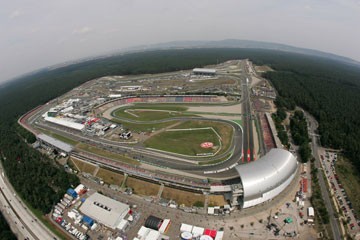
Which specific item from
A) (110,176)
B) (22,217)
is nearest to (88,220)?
(110,176)

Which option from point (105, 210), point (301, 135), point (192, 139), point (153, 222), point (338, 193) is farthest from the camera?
point (301, 135)

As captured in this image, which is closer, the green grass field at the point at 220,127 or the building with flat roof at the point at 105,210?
the building with flat roof at the point at 105,210

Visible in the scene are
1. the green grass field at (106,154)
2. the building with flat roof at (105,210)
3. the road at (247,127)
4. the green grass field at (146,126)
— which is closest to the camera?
the building with flat roof at (105,210)

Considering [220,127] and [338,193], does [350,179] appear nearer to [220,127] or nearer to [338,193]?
[338,193]

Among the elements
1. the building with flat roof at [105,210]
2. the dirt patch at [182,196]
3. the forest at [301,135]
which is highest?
the forest at [301,135]

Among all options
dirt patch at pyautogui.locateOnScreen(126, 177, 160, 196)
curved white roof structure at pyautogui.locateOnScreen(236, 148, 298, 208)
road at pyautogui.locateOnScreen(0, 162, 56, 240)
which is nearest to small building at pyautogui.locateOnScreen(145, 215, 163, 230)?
dirt patch at pyautogui.locateOnScreen(126, 177, 160, 196)

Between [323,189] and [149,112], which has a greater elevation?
[149,112]

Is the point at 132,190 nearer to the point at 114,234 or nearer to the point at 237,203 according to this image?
the point at 114,234

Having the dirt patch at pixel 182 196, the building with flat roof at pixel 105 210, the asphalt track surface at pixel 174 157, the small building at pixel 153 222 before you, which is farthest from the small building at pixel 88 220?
the asphalt track surface at pixel 174 157

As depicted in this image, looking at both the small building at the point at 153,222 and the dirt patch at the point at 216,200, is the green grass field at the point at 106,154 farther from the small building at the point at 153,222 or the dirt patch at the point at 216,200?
the dirt patch at the point at 216,200
